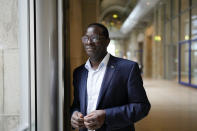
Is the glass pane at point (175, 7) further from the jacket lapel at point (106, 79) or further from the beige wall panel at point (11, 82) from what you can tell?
the beige wall panel at point (11, 82)

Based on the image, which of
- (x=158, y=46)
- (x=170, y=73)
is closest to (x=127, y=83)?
(x=170, y=73)

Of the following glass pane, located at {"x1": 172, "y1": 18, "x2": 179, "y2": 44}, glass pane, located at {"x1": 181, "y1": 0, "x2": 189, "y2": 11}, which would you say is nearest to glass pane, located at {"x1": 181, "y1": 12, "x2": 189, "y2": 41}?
glass pane, located at {"x1": 181, "y1": 0, "x2": 189, "y2": 11}

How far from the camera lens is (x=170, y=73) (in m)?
13.6

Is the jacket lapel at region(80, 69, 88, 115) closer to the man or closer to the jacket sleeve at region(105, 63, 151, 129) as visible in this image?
the man

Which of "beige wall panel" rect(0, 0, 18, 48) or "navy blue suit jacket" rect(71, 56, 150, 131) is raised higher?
"beige wall panel" rect(0, 0, 18, 48)

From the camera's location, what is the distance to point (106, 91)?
3.95 ft

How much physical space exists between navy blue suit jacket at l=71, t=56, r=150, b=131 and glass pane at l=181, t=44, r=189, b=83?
10.3 m

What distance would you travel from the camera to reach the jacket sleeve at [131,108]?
3.76 feet

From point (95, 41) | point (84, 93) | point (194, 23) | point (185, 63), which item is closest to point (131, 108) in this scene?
point (84, 93)

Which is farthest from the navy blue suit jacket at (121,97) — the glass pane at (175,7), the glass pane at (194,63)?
the glass pane at (175,7)

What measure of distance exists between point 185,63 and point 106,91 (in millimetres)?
10771

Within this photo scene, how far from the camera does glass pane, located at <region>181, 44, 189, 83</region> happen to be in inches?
414

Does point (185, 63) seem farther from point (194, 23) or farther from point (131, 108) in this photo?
point (131, 108)

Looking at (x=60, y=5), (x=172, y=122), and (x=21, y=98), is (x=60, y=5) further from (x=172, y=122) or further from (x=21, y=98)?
(x=172, y=122)
